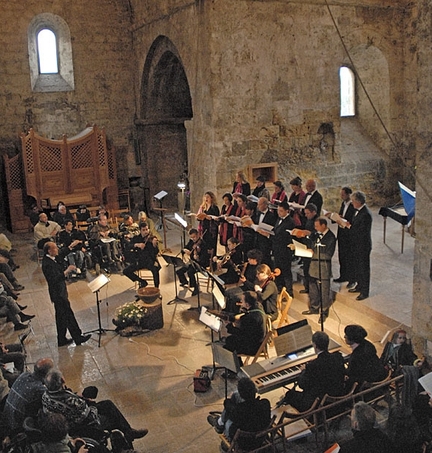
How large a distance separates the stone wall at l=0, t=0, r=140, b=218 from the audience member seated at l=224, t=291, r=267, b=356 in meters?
11.8

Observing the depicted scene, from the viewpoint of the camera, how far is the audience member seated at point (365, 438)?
4945mm

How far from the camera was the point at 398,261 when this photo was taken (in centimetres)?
1123

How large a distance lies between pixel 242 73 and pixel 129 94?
601 centimetres

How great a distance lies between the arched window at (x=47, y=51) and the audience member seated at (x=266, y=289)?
12.0m

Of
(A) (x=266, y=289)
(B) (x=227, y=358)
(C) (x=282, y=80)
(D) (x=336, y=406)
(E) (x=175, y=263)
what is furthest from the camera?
(C) (x=282, y=80)

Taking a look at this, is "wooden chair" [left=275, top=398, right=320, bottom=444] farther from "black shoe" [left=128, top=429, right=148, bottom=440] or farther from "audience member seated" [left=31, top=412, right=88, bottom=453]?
"audience member seated" [left=31, top=412, right=88, bottom=453]

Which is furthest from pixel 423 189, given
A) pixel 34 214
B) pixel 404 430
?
pixel 34 214

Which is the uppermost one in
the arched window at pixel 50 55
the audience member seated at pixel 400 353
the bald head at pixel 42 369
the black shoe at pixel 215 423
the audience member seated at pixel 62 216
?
the arched window at pixel 50 55

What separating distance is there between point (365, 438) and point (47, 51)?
15.8m

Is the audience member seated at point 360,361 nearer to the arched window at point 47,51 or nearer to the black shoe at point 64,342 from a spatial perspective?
the black shoe at point 64,342

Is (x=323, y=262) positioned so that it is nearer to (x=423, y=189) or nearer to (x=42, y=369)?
(x=423, y=189)

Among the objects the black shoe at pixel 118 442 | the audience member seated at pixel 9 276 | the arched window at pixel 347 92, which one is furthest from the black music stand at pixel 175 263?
the arched window at pixel 347 92

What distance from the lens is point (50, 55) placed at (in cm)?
1781

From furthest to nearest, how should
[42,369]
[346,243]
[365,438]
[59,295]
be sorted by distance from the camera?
[346,243] < [59,295] < [42,369] < [365,438]
